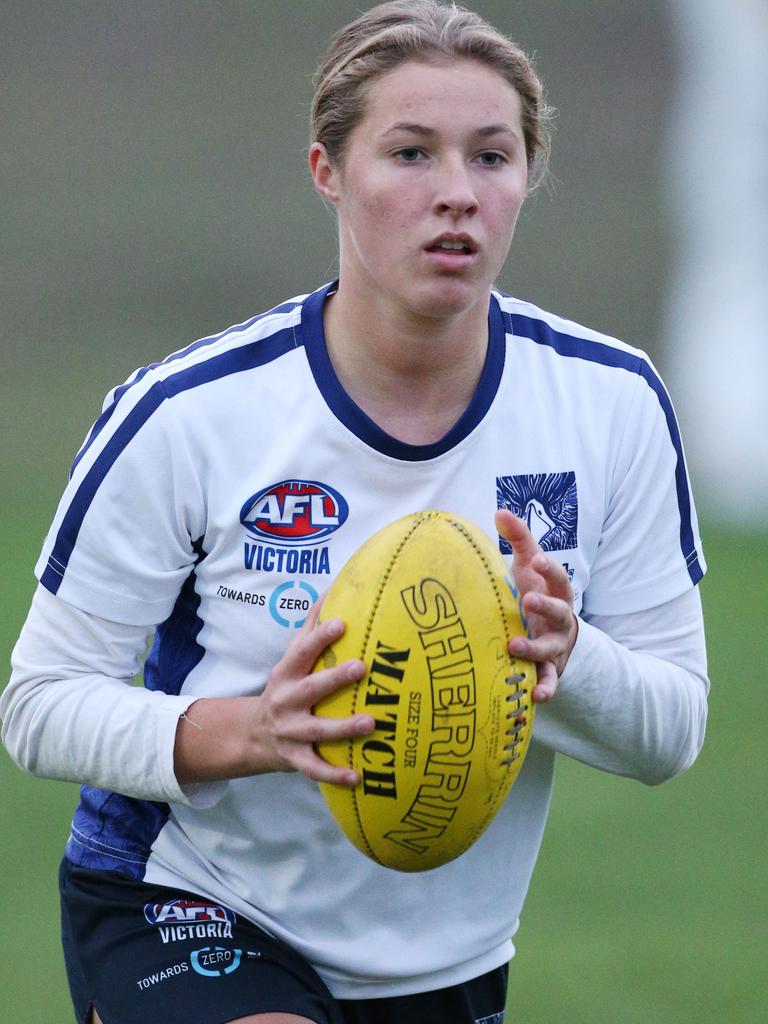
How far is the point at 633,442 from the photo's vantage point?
10.3ft

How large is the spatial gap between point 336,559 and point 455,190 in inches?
26.2

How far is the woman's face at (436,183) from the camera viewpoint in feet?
9.25

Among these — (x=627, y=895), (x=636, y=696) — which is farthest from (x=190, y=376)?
(x=627, y=895)

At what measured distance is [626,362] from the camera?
3.19 meters

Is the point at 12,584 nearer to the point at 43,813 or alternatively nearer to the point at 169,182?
the point at 43,813

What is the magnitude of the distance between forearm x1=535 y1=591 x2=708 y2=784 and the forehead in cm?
88

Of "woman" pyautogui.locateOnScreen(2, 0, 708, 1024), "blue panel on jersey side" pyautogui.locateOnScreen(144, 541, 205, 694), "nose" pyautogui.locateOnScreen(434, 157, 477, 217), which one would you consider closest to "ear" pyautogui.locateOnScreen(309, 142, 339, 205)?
"woman" pyautogui.locateOnScreen(2, 0, 708, 1024)

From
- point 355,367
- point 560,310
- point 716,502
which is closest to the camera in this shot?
point 355,367

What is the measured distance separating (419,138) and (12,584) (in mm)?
6356

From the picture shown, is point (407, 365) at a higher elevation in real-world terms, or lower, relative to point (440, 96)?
lower

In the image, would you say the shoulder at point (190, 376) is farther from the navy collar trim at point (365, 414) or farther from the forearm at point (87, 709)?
the forearm at point (87, 709)

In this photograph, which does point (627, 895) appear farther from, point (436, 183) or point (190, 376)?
point (436, 183)

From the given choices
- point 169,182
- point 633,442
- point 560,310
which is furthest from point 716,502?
point 169,182

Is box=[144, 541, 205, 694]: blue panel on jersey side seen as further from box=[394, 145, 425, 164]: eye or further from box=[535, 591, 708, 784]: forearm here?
box=[394, 145, 425, 164]: eye
